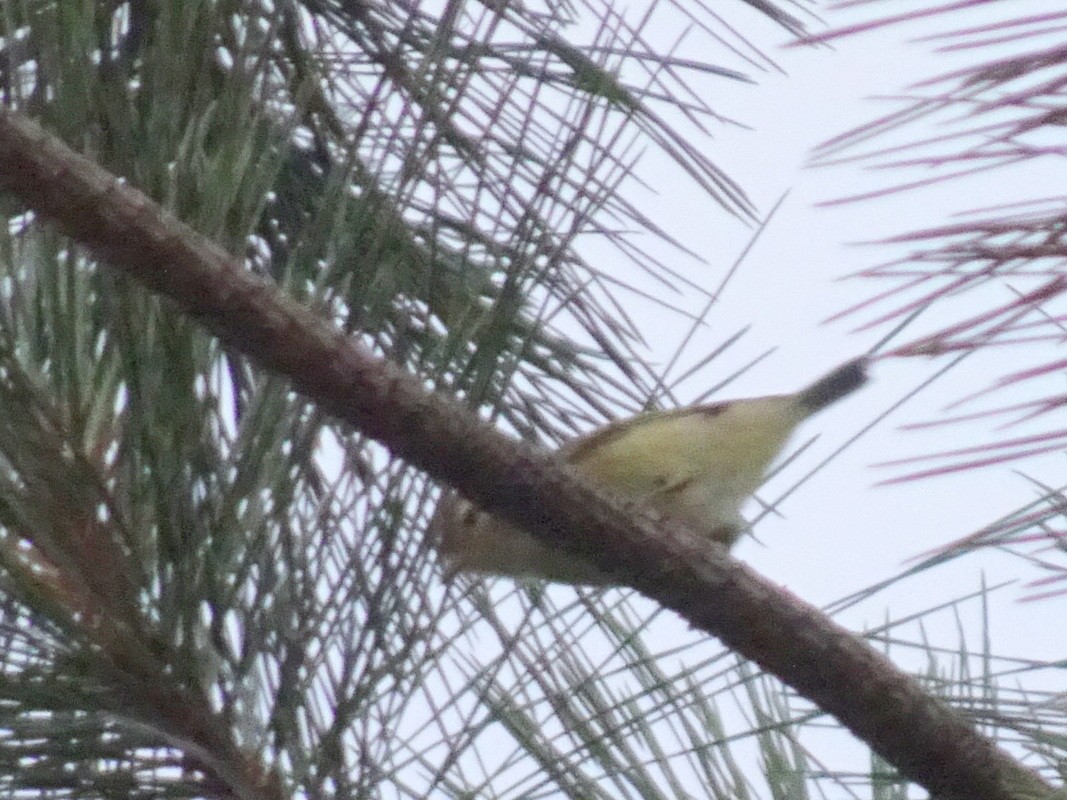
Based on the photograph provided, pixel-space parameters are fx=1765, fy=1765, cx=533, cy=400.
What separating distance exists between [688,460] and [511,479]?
53cm

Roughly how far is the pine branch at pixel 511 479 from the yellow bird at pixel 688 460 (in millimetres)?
294

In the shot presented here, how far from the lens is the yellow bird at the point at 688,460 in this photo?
114 centimetres

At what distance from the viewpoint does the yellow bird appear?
1142mm

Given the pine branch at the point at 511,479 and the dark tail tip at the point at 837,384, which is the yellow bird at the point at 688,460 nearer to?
the dark tail tip at the point at 837,384

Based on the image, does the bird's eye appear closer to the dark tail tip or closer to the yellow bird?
the yellow bird

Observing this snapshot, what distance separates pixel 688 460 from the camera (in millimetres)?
1292

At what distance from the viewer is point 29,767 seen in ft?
3.10

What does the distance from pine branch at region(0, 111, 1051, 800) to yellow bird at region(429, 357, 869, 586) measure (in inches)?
11.6

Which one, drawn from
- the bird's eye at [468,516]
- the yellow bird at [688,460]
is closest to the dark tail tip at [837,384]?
the yellow bird at [688,460]

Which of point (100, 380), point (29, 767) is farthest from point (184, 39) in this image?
point (29, 767)

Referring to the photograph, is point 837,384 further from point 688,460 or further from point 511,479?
point 511,479

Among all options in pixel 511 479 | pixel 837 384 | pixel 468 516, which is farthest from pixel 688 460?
pixel 511 479

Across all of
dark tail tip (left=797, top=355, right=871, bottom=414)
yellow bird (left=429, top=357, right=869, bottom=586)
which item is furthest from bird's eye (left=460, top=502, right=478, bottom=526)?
dark tail tip (left=797, top=355, right=871, bottom=414)

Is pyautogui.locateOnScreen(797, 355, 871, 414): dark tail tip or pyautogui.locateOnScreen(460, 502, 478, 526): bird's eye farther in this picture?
pyautogui.locateOnScreen(797, 355, 871, 414): dark tail tip
